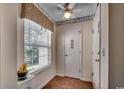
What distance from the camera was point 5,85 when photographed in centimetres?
97

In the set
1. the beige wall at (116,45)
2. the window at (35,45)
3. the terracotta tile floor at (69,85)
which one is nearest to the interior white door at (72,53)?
the terracotta tile floor at (69,85)

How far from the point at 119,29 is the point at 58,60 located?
350 centimetres

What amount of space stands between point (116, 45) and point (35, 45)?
2101mm

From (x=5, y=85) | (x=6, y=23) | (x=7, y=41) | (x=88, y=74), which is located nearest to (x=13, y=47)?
(x=7, y=41)

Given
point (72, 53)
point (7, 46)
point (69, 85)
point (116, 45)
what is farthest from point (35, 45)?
point (116, 45)

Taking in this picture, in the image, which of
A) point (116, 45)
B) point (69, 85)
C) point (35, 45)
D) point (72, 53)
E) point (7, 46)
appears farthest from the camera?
point (72, 53)

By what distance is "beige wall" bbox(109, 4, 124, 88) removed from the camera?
1.34 m

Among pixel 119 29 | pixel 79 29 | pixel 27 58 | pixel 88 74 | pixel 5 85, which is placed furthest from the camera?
pixel 79 29

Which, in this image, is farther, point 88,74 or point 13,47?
point 88,74

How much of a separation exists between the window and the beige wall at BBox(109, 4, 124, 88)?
69.2 inches

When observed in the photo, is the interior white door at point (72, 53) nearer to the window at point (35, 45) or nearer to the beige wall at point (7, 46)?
the window at point (35, 45)

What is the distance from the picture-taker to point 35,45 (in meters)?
2.95

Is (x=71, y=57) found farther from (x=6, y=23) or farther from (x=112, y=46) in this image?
(x=6, y=23)

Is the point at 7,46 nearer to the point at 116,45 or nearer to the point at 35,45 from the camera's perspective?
the point at 116,45
